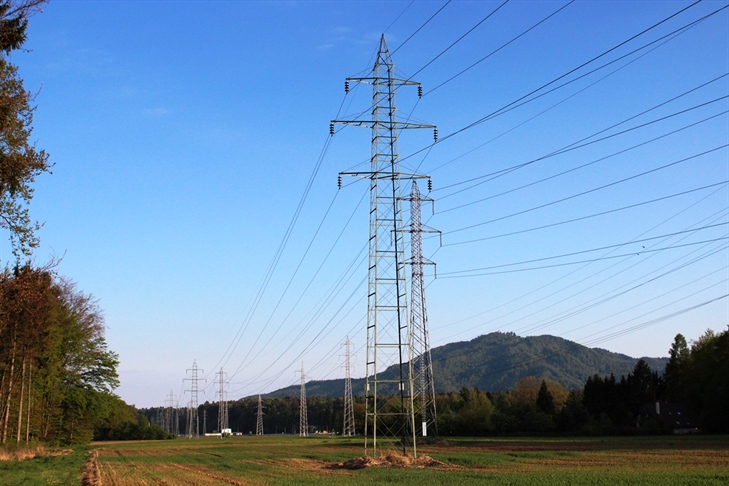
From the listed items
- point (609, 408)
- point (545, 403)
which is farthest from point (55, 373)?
A: point (609, 408)

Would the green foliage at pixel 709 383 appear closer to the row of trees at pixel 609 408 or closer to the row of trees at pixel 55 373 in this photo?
the row of trees at pixel 609 408

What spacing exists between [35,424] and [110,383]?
8.47 m

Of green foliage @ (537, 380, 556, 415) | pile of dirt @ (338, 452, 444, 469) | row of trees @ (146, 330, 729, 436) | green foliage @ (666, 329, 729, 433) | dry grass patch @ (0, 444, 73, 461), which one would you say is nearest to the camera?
pile of dirt @ (338, 452, 444, 469)

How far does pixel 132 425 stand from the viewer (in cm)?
14062

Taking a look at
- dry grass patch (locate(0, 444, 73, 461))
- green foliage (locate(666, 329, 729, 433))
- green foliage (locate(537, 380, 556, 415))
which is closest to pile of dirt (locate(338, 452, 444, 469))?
dry grass patch (locate(0, 444, 73, 461))

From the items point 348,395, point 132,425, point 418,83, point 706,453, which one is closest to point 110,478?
point 418,83

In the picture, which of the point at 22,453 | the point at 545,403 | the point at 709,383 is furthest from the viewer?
the point at 545,403

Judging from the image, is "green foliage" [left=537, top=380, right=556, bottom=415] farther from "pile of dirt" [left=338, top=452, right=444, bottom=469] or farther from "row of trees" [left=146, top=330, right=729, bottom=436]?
"pile of dirt" [left=338, top=452, right=444, bottom=469]

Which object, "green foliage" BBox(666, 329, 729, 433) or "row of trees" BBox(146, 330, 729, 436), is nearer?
"green foliage" BBox(666, 329, 729, 433)

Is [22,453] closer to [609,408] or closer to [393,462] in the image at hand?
[393,462]

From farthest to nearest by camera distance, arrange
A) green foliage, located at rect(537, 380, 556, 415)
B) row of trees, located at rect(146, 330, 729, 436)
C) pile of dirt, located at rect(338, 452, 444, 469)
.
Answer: green foliage, located at rect(537, 380, 556, 415)
row of trees, located at rect(146, 330, 729, 436)
pile of dirt, located at rect(338, 452, 444, 469)

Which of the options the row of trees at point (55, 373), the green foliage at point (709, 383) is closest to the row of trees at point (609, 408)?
the green foliage at point (709, 383)

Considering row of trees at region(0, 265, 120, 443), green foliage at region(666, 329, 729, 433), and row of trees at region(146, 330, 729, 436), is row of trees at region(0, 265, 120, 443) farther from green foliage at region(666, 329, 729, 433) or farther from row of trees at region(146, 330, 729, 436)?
green foliage at region(666, 329, 729, 433)

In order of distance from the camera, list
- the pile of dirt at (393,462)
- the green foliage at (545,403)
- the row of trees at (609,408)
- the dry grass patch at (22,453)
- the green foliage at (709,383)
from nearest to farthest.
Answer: the pile of dirt at (393,462), the dry grass patch at (22,453), the green foliage at (709,383), the row of trees at (609,408), the green foliage at (545,403)
